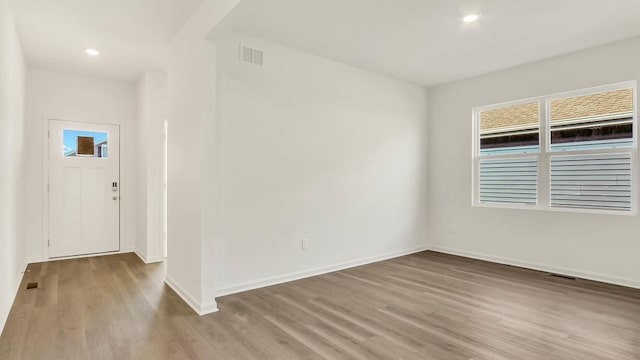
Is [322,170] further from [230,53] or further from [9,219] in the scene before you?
[9,219]

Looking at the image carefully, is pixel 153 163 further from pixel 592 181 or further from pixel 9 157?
pixel 592 181

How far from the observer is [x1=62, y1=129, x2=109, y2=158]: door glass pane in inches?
201

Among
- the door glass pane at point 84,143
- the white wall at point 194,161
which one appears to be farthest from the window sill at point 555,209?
the door glass pane at point 84,143

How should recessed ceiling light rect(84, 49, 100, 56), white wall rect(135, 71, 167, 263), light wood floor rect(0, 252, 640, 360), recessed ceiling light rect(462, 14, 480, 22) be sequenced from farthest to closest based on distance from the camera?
white wall rect(135, 71, 167, 263) → recessed ceiling light rect(84, 49, 100, 56) → recessed ceiling light rect(462, 14, 480, 22) → light wood floor rect(0, 252, 640, 360)

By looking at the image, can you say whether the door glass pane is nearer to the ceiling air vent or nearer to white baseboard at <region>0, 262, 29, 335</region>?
white baseboard at <region>0, 262, 29, 335</region>

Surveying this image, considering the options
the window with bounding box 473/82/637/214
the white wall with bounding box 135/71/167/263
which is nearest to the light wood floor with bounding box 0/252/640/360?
the white wall with bounding box 135/71/167/263

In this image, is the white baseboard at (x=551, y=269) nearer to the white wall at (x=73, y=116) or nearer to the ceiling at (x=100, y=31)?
the ceiling at (x=100, y=31)

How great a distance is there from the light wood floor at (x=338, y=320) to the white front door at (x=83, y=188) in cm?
103

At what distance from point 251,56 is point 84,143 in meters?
3.34

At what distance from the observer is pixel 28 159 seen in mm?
4770

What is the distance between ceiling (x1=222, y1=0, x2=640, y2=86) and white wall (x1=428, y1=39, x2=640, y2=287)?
0.91ft

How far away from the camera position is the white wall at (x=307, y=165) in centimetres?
357

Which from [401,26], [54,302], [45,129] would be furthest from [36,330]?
[401,26]

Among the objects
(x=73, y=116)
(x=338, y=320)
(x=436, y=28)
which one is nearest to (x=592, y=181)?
(x=436, y=28)
